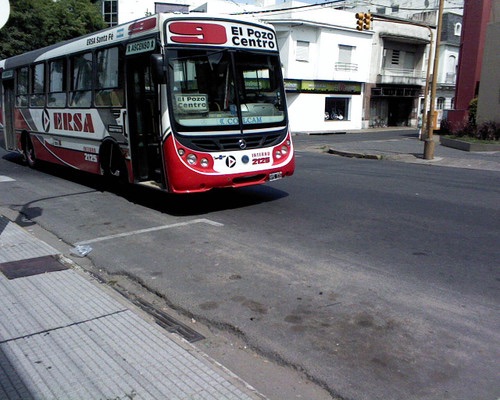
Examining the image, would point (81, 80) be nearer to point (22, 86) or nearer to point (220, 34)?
point (220, 34)

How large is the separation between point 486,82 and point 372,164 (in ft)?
44.3

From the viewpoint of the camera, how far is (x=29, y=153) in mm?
13977

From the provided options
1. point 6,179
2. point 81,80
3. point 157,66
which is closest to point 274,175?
point 157,66

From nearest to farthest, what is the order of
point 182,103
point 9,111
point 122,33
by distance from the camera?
point 182,103 < point 122,33 < point 9,111

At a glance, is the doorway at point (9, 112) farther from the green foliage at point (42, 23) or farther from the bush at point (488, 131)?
the bush at point (488, 131)

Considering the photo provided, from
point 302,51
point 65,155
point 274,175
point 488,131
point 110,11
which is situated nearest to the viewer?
point 274,175

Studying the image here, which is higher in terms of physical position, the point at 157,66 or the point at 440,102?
the point at 440,102

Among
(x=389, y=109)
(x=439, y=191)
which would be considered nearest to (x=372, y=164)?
(x=439, y=191)

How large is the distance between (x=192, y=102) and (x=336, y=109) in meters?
35.4

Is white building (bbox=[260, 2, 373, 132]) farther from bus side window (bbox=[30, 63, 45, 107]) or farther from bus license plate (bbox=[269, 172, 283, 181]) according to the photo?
bus license plate (bbox=[269, 172, 283, 181])

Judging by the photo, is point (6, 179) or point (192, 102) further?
point (6, 179)

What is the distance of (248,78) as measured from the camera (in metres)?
8.39

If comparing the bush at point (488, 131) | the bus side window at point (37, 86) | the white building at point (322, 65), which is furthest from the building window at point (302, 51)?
the bus side window at point (37, 86)

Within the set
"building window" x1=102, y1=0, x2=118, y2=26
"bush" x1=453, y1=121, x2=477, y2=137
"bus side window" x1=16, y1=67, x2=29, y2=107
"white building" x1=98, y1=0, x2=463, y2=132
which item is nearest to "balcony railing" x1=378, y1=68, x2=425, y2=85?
"white building" x1=98, y1=0, x2=463, y2=132
